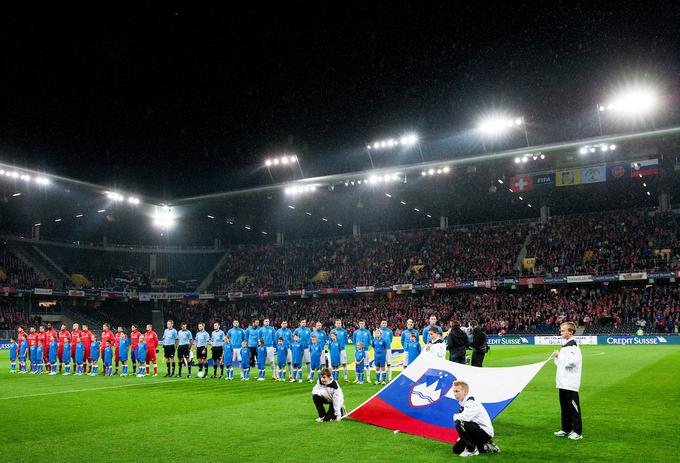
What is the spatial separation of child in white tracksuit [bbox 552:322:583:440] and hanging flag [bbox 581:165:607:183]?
3643 cm

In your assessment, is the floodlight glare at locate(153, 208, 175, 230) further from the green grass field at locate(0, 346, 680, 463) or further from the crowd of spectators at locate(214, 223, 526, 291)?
the green grass field at locate(0, 346, 680, 463)

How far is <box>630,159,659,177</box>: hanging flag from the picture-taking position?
39.9 meters

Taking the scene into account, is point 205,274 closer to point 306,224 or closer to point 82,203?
point 306,224

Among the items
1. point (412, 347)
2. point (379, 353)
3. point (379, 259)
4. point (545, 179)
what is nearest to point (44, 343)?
point (379, 353)

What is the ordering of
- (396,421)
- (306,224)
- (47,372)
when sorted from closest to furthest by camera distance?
(396,421), (47,372), (306,224)

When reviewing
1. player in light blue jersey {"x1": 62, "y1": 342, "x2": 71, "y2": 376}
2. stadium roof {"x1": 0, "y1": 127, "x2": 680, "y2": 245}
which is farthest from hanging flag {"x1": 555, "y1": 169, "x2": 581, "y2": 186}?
player in light blue jersey {"x1": 62, "y1": 342, "x2": 71, "y2": 376}

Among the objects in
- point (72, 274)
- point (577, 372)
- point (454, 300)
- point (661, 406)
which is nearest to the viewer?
point (577, 372)

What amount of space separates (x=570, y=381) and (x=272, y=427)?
196 inches

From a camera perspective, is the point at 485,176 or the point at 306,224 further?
the point at 306,224

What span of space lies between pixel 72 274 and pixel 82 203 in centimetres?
889

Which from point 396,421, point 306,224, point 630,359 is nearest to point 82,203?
point 306,224

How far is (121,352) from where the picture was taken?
2195 centimetres

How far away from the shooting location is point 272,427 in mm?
10484

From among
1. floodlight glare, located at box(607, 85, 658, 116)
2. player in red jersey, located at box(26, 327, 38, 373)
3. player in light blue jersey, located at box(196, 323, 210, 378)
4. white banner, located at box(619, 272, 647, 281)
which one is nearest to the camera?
player in light blue jersey, located at box(196, 323, 210, 378)
